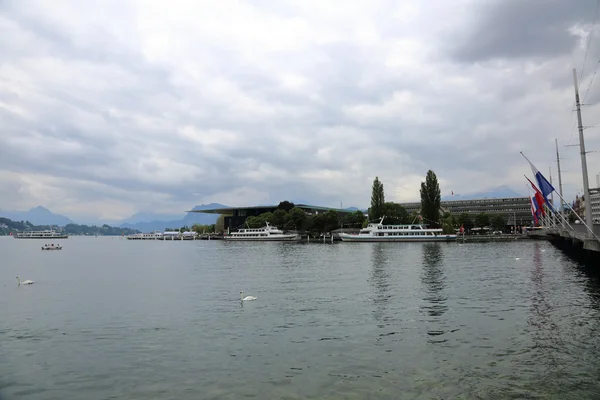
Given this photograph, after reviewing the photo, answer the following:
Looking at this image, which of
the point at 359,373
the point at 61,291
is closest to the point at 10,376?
the point at 359,373

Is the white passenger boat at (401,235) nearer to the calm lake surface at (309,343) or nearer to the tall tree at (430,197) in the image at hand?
the tall tree at (430,197)

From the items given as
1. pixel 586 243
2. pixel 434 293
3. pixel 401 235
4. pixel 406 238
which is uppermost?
pixel 401 235

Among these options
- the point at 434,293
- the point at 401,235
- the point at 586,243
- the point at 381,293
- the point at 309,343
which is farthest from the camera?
the point at 401,235

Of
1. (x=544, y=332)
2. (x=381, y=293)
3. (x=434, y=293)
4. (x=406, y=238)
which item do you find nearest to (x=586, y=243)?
(x=434, y=293)

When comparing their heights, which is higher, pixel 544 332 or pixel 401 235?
pixel 401 235

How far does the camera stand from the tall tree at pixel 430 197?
180625 millimetres

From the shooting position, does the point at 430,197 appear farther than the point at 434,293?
Yes

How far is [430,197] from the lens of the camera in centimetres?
18238

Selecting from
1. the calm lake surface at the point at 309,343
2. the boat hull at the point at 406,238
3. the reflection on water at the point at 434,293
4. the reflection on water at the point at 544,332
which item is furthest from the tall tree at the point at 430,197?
the reflection on water at the point at 544,332

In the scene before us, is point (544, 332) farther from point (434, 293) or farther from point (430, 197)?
point (430, 197)

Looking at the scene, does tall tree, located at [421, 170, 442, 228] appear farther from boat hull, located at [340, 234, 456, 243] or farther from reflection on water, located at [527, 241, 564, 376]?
reflection on water, located at [527, 241, 564, 376]

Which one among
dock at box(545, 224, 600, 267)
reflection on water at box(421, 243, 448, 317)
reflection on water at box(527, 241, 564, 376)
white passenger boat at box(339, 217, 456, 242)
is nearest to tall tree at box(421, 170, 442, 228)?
white passenger boat at box(339, 217, 456, 242)

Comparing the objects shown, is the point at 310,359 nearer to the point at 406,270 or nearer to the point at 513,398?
the point at 513,398

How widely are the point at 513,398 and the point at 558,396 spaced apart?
1.60m
